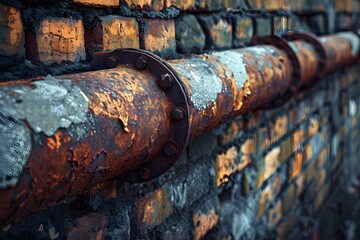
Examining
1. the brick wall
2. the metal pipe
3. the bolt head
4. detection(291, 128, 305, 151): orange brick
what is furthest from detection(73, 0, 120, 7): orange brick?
detection(291, 128, 305, 151): orange brick

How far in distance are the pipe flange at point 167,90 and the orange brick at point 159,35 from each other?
8.7 inches

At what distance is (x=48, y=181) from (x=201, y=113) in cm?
38

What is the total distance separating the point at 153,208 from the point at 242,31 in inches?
29.4

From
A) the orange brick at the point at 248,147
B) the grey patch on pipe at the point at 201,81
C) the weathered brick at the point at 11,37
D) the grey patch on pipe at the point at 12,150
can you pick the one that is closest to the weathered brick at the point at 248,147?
the orange brick at the point at 248,147

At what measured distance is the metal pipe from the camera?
18.6 inches

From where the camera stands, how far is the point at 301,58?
1.44 meters

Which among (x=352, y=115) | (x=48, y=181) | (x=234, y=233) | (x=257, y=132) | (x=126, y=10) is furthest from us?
(x=352, y=115)

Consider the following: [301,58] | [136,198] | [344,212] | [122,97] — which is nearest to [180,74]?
[122,97]

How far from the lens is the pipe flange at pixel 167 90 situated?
73cm

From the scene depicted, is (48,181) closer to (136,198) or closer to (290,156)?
(136,198)

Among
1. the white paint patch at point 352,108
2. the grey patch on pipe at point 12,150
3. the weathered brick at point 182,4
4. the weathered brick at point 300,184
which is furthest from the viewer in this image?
the white paint patch at point 352,108


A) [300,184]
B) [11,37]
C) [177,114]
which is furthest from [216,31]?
[300,184]

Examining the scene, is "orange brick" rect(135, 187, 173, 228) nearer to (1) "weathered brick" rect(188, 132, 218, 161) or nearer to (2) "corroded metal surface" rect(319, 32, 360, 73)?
(1) "weathered brick" rect(188, 132, 218, 161)

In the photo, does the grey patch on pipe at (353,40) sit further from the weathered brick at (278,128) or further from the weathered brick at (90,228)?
the weathered brick at (90,228)
